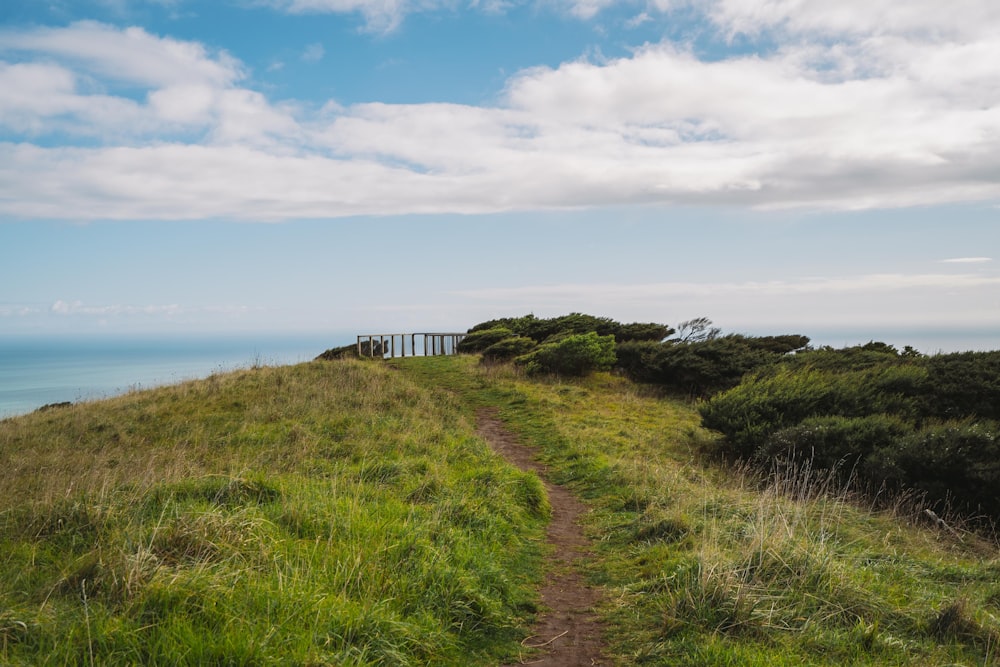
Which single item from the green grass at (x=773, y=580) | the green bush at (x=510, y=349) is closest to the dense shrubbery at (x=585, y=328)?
the green bush at (x=510, y=349)

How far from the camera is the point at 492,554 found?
22.8 ft

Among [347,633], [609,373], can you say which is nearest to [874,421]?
[347,633]

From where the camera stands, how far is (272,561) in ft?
17.5

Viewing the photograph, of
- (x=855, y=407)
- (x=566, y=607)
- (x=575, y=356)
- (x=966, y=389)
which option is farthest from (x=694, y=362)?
(x=566, y=607)

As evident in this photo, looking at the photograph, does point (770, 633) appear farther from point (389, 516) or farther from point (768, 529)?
point (389, 516)

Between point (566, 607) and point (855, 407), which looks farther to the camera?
point (855, 407)

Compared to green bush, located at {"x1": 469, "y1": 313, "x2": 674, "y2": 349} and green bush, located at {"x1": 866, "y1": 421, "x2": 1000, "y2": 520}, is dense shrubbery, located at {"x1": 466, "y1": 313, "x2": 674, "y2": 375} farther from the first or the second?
green bush, located at {"x1": 866, "y1": 421, "x2": 1000, "y2": 520}

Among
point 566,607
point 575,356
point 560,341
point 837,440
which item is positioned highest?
point 560,341

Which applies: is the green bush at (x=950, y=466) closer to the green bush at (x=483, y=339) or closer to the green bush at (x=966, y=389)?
the green bush at (x=966, y=389)

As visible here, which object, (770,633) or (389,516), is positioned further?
(389,516)

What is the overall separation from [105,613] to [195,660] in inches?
32.4

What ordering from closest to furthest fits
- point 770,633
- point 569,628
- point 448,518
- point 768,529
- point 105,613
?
point 105,613, point 770,633, point 569,628, point 768,529, point 448,518

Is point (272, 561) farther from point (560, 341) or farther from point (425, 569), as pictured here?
point (560, 341)

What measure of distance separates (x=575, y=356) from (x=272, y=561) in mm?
21932
